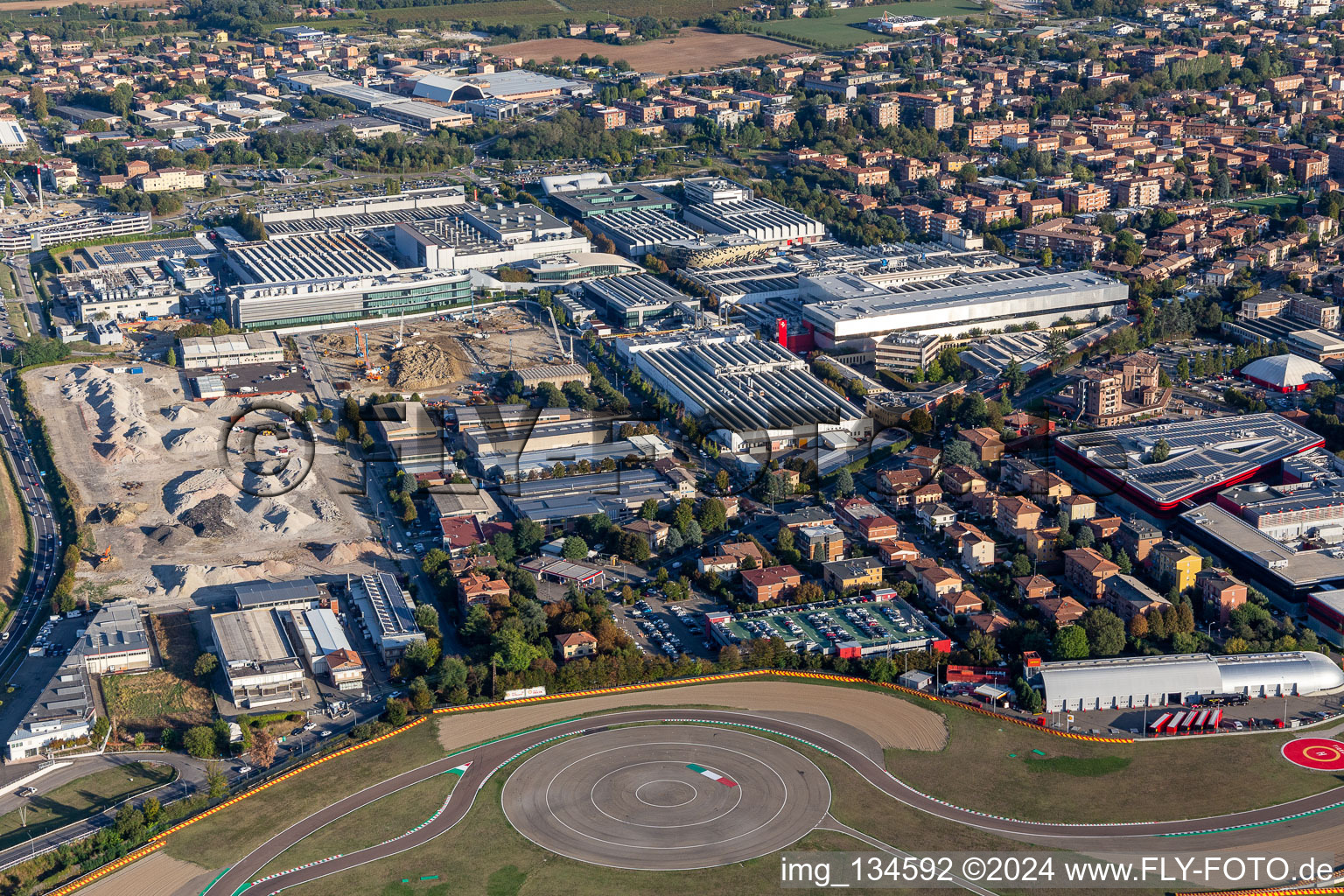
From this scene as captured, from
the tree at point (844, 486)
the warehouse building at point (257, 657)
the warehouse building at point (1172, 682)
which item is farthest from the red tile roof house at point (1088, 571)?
the warehouse building at point (257, 657)

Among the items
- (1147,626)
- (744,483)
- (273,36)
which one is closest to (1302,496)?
(1147,626)

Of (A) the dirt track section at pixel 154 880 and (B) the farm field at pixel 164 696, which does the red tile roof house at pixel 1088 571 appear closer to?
(B) the farm field at pixel 164 696

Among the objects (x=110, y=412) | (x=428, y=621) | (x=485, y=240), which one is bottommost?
(x=428, y=621)

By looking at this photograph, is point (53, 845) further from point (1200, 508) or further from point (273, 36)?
point (273, 36)

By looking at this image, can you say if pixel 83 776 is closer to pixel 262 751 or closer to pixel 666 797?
pixel 262 751

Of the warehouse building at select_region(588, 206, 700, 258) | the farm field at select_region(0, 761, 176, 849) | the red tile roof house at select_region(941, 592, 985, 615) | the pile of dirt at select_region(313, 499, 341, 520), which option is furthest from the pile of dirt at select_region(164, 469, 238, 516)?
the warehouse building at select_region(588, 206, 700, 258)

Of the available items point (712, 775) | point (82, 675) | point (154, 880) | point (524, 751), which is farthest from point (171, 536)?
point (712, 775)
